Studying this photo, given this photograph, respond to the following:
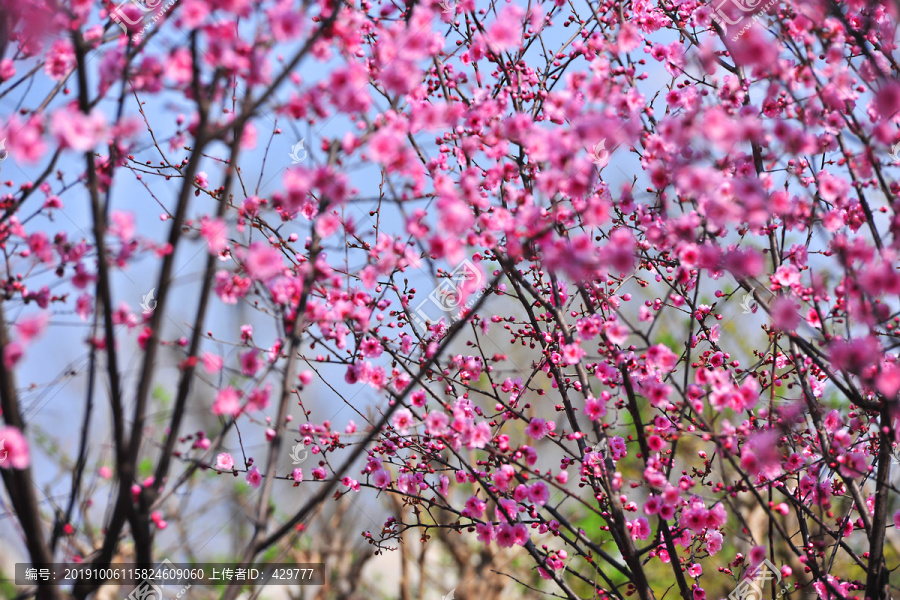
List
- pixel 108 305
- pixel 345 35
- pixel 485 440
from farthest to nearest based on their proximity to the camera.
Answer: pixel 485 440, pixel 345 35, pixel 108 305

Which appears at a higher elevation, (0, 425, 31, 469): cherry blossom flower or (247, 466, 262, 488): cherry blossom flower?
(247, 466, 262, 488): cherry blossom flower

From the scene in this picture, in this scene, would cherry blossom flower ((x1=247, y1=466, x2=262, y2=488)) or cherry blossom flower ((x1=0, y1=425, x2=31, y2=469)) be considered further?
cherry blossom flower ((x1=247, y1=466, x2=262, y2=488))

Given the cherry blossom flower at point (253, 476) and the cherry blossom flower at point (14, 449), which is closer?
the cherry blossom flower at point (14, 449)

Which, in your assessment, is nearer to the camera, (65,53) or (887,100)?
(887,100)

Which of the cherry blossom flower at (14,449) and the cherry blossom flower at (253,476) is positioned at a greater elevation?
the cherry blossom flower at (253,476)

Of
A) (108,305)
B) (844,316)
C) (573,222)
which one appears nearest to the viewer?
(108,305)

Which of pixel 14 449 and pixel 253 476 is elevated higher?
pixel 253 476

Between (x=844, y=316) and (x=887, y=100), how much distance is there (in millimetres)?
874

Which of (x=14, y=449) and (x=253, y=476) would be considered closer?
(x=14, y=449)

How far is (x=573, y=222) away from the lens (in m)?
2.86

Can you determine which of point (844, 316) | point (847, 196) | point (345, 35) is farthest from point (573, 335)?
point (345, 35)

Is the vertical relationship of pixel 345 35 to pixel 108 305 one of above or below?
above

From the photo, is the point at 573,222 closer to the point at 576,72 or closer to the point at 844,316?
the point at 576,72

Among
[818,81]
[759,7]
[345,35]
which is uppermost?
[759,7]
